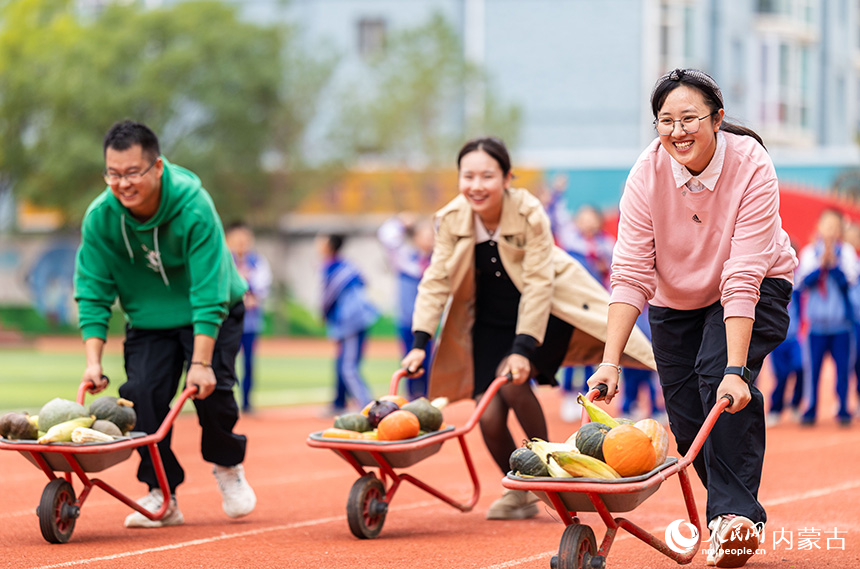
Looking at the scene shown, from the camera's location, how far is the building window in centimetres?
3719

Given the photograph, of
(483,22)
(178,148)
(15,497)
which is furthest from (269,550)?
(483,22)

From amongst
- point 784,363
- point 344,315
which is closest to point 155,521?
point 344,315

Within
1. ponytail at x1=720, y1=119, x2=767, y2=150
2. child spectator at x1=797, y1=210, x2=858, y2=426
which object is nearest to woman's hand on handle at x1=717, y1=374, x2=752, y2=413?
ponytail at x1=720, y1=119, x2=767, y2=150

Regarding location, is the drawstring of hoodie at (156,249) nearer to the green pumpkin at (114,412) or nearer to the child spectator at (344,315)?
the green pumpkin at (114,412)

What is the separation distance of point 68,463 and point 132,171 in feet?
4.84

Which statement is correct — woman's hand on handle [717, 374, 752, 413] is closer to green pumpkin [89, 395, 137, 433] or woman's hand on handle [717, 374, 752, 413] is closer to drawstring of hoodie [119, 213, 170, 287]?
green pumpkin [89, 395, 137, 433]

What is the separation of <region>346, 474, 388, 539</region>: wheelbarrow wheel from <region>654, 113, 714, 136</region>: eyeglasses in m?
2.34

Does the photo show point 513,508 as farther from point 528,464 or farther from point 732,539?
point 528,464

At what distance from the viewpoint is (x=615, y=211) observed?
26891 millimetres

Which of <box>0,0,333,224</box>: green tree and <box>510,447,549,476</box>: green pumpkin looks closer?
<box>510,447,549,476</box>: green pumpkin

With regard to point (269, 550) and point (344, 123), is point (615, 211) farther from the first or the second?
point (269, 550)

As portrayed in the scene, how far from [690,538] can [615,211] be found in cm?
2246

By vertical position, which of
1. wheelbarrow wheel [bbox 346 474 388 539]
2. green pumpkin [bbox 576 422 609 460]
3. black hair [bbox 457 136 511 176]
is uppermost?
black hair [bbox 457 136 511 176]

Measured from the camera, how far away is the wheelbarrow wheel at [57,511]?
5664mm
